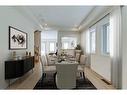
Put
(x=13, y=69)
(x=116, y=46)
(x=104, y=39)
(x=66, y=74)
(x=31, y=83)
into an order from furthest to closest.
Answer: (x=104, y=39) < (x=31, y=83) < (x=13, y=69) < (x=116, y=46) < (x=66, y=74)

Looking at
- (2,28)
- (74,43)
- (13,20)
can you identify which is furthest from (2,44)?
(74,43)

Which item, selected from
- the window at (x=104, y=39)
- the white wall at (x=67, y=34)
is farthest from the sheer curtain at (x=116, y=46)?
the white wall at (x=67, y=34)

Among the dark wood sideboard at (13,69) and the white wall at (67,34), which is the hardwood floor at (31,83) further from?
the white wall at (67,34)

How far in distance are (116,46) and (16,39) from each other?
328 centimetres

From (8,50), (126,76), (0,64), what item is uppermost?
(8,50)

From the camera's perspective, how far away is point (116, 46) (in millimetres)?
4738

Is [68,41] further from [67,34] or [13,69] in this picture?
[13,69]

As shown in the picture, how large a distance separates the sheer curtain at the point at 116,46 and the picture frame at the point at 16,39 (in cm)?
310

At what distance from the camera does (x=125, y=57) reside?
167 inches

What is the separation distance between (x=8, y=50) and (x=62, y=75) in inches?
78.4

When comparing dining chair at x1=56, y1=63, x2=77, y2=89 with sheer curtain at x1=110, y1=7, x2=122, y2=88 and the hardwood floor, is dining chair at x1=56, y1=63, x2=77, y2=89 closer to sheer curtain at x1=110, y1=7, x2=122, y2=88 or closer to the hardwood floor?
the hardwood floor

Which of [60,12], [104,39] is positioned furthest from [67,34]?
[104,39]

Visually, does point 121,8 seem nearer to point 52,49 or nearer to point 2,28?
point 2,28

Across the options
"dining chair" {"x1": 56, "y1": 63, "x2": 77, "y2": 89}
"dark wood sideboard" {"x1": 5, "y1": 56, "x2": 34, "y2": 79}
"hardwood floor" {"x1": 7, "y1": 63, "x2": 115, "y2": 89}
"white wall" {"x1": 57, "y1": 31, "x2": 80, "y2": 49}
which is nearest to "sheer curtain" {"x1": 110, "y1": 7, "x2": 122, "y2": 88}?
"hardwood floor" {"x1": 7, "y1": 63, "x2": 115, "y2": 89}
